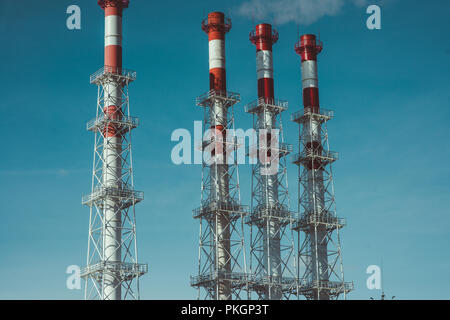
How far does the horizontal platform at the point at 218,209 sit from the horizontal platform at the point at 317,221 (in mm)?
11488

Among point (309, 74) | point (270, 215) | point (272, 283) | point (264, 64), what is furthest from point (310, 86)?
point (272, 283)

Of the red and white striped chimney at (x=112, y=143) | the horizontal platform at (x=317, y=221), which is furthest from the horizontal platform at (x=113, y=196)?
the horizontal platform at (x=317, y=221)

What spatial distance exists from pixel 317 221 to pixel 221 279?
17842 millimetres

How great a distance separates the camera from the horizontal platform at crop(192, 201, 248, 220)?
314ft

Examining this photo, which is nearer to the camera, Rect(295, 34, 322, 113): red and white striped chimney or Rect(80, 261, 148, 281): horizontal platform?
Rect(80, 261, 148, 281): horizontal platform

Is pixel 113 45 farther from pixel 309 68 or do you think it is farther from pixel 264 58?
pixel 309 68

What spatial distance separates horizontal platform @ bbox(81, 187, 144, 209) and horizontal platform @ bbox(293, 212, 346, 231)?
23979 mm

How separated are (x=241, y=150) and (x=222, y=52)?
1193cm

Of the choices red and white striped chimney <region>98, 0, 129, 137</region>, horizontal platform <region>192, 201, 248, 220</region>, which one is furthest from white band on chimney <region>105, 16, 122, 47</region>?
horizontal platform <region>192, 201, 248, 220</region>

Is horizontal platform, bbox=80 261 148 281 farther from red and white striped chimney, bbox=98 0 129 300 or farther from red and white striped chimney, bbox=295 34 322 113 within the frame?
red and white striped chimney, bbox=295 34 322 113

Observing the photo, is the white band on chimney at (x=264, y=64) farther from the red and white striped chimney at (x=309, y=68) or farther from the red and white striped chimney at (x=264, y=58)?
the red and white striped chimney at (x=309, y=68)

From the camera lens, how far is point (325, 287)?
103 m

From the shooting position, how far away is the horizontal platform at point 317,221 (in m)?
106
